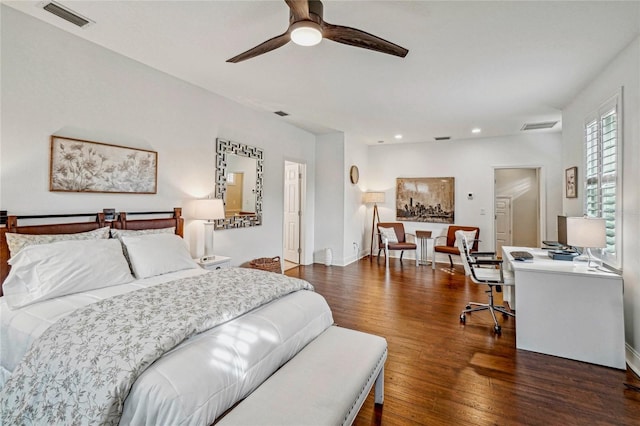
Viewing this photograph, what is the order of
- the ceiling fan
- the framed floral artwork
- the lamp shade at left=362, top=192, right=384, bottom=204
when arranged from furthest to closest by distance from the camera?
1. the lamp shade at left=362, top=192, right=384, bottom=204
2. the framed floral artwork
3. the ceiling fan

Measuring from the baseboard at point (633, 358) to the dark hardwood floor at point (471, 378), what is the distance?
92 mm

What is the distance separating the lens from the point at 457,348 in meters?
2.76

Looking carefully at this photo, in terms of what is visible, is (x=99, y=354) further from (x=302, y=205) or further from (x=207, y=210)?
(x=302, y=205)

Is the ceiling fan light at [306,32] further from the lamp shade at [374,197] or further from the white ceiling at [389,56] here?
the lamp shade at [374,197]

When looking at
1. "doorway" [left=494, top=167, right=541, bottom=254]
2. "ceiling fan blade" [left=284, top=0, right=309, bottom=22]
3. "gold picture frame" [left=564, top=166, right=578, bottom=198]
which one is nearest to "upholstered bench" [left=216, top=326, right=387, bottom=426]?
"ceiling fan blade" [left=284, top=0, right=309, bottom=22]

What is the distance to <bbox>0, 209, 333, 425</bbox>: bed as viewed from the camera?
48.1 inches

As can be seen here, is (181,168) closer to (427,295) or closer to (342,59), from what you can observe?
(342,59)

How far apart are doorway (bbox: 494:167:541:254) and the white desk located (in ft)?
17.0

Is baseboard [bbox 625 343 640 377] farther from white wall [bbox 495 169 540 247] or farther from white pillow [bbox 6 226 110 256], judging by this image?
white wall [bbox 495 169 540 247]

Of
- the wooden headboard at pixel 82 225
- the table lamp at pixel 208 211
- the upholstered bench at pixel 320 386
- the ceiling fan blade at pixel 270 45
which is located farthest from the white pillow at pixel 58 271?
the ceiling fan blade at pixel 270 45

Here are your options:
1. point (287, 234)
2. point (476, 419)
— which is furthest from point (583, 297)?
point (287, 234)

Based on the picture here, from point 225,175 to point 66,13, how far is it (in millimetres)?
2277

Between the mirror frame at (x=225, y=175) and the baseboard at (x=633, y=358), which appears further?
the mirror frame at (x=225, y=175)

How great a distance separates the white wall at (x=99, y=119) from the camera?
2361mm
